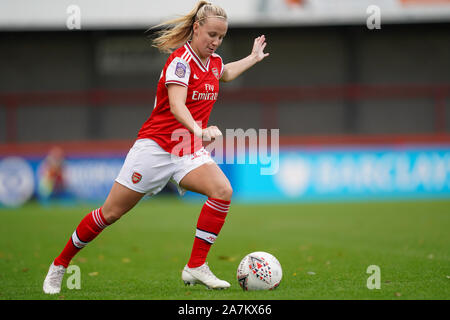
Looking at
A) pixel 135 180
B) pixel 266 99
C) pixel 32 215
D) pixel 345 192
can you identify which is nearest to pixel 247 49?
pixel 266 99

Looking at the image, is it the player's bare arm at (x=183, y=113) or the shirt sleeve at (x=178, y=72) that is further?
the shirt sleeve at (x=178, y=72)

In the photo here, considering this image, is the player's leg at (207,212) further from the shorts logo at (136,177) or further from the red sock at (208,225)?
the shorts logo at (136,177)

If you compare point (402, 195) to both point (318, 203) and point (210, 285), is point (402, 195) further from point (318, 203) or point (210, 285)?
point (210, 285)

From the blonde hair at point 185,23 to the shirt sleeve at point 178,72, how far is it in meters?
0.37

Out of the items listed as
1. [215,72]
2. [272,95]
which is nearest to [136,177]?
[215,72]

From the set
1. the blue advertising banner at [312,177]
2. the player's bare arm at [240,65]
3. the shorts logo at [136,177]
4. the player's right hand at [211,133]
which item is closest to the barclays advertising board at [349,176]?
the blue advertising banner at [312,177]

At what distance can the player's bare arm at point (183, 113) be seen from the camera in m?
5.32

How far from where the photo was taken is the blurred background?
18625mm

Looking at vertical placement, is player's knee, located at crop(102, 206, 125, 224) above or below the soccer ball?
above

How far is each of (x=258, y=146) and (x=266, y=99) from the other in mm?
3319

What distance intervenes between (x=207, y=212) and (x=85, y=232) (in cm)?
108

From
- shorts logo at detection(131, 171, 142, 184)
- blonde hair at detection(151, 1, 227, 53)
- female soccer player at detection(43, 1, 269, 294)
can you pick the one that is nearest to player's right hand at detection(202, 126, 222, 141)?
female soccer player at detection(43, 1, 269, 294)

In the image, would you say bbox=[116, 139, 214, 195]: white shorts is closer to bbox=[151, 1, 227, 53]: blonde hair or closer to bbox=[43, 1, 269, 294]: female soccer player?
bbox=[43, 1, 269, 294]: female soccer player

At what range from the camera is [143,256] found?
8.55 meters
